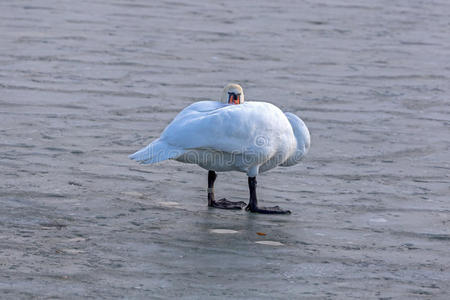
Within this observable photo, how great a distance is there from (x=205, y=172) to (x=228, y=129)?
1446 mm

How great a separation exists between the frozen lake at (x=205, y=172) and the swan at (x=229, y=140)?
37 centimetres

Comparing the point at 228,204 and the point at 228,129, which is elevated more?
the point at 228,129

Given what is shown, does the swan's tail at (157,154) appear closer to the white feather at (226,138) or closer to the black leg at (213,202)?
the white feather at (226,138)

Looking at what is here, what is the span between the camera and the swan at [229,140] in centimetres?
622

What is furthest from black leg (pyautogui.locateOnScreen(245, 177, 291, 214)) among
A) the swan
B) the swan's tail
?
the swan's tail

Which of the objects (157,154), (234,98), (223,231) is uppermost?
(234,98)

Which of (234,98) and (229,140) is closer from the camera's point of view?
(229,140)

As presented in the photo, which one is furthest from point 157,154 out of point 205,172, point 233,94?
point 205,172

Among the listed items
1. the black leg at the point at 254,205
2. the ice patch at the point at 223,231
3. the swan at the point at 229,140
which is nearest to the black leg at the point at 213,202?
the swan at the point at 229,140

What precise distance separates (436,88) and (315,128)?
2.43 m

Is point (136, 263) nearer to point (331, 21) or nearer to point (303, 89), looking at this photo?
point (303, 89)

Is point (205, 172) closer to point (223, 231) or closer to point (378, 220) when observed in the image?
point (223, 231)

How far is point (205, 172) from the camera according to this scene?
303 inches

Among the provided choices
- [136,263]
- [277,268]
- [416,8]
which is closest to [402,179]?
[277,268]
